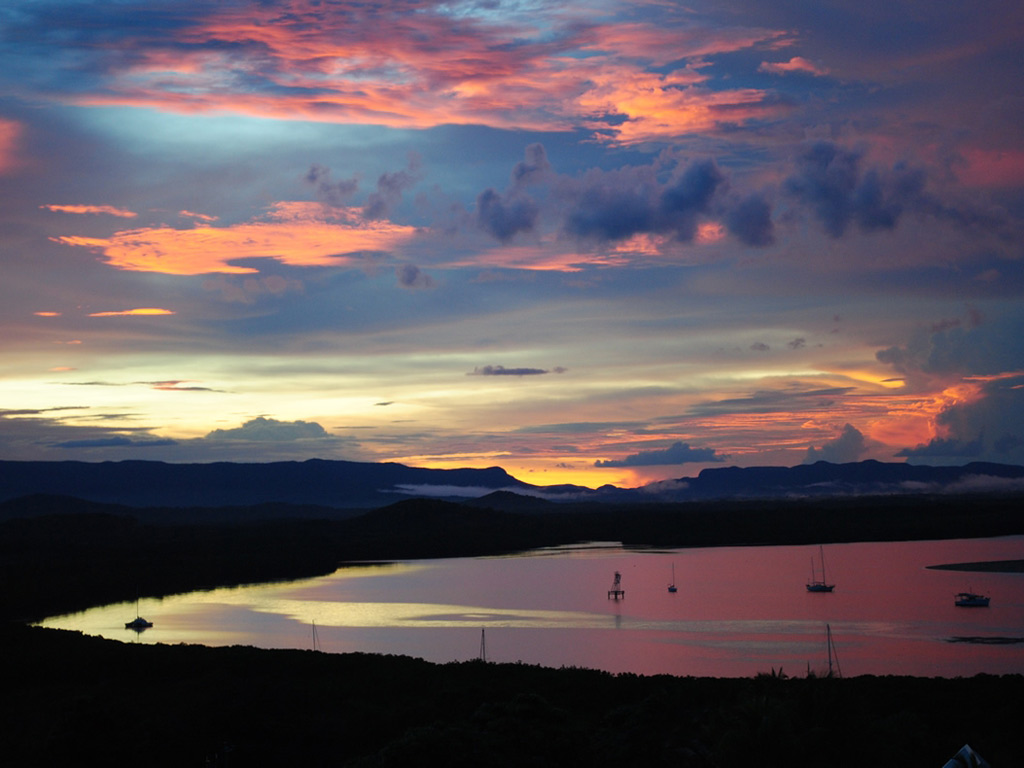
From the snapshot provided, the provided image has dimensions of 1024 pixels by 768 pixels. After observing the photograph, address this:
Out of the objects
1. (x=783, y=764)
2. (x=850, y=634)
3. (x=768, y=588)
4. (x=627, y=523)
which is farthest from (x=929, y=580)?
(x=627, y=523)

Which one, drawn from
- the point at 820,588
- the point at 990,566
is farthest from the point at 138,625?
the point at 990,566

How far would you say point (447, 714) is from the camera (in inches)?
1371

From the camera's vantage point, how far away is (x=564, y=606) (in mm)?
79562

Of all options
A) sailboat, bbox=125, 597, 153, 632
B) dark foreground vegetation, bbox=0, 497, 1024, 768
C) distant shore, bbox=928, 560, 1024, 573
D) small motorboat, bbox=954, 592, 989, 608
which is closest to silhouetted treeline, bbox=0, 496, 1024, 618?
sailboat, bbox=125, 597, 153, 632

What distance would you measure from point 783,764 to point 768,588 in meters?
A: 73.9

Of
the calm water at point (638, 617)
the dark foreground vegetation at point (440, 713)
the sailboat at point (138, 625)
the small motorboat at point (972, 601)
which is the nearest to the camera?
the dark foreground vegetation at point (440, 713)

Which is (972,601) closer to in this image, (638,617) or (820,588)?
(820,588)

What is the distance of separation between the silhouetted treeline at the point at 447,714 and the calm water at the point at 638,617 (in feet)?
38.8

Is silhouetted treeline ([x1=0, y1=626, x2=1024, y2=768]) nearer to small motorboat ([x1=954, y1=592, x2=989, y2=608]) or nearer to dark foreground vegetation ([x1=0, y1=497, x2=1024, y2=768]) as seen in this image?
dark foreground vegetation ([x1=0, y1=497, x2=1024, y2=768])

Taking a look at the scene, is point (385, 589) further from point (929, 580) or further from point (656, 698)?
point (656, 698)

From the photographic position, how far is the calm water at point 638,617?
53469 millimetres

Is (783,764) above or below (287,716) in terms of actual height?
above

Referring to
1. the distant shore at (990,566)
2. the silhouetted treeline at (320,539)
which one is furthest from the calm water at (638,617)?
the silhouetted treeline at (320,539)

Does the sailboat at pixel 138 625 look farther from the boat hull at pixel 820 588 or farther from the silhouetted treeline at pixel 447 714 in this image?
the boat hull at pixel 820 588
